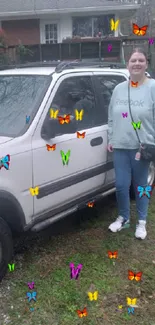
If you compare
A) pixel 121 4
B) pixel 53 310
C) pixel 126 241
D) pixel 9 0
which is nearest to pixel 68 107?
pixel 126 241

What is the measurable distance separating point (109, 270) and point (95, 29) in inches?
687

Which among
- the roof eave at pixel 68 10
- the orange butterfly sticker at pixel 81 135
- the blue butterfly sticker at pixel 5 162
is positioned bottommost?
the blue butterfly sticker at pixel 5 162

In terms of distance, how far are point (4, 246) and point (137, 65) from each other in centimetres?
203

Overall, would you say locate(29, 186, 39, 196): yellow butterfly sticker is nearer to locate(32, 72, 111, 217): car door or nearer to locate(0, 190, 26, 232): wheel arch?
locate(32, 72, 111, 217): car door

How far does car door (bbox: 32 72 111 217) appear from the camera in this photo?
3.14 meters

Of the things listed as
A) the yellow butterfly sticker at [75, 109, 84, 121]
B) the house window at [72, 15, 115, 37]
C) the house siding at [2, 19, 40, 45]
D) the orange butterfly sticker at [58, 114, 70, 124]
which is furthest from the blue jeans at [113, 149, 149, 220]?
the house siding at [2, 19, 40, 45]

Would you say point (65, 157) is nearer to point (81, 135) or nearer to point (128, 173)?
point (81, 135)

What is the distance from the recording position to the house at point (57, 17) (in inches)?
717

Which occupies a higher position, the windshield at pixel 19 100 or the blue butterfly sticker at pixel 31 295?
the windshield at pixel 19 100

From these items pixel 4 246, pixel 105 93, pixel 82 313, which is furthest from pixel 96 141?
pixel 82 313

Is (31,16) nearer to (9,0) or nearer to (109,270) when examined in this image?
(9,0)

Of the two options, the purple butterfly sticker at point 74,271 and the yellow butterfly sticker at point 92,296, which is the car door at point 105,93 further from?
the yellow butterfly sticker at point 92,296

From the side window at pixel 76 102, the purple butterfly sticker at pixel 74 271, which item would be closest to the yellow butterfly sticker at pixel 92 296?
the purple butterfly sticker at pixel 74 271

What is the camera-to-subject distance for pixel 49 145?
3162 mm
